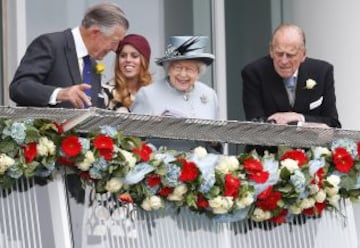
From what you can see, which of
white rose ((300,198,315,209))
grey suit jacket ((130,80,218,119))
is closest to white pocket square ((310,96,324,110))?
grey suit jacket ((130,80,218,119))

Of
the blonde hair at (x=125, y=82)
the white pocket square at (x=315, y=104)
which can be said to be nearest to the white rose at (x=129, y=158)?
the blonde hair at (x=125, y=82)

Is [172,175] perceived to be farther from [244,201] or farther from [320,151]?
[320,151]

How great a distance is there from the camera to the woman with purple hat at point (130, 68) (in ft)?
26.4

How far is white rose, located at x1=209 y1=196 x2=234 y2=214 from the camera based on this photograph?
6484mm

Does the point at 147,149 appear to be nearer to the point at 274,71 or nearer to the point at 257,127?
the point at 257,127

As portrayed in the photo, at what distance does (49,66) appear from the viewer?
7.32 m

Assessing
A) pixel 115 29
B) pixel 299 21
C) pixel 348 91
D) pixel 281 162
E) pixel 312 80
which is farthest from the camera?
pixel 299 21

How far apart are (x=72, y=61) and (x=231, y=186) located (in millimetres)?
1355

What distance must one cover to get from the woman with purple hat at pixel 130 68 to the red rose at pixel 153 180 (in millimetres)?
1682

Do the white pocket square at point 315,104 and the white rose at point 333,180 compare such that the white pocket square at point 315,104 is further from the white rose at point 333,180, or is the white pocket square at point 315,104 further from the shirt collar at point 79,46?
the shirt collar at point 79,46

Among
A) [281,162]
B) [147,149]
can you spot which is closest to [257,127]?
[281,162]

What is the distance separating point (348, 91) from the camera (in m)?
10.2

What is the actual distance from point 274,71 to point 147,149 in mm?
1895

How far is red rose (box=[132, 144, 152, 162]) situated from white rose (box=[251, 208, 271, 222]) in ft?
2.20
